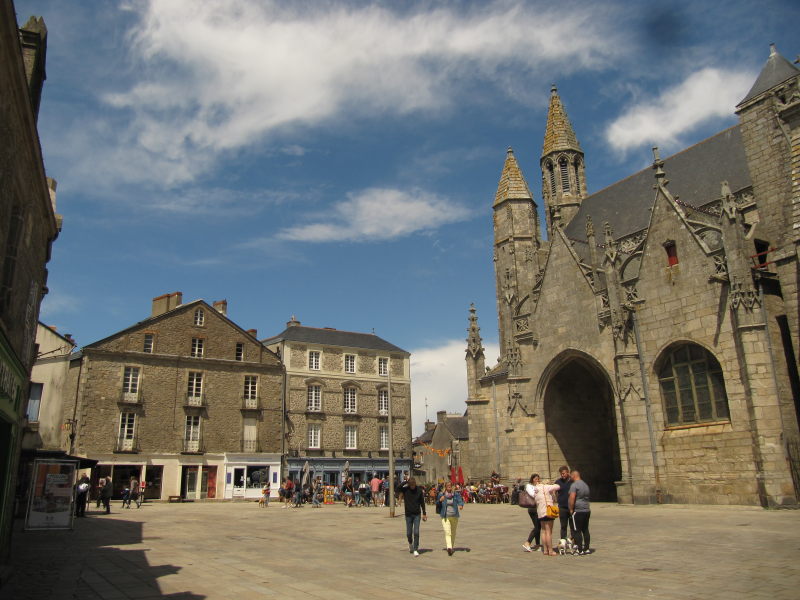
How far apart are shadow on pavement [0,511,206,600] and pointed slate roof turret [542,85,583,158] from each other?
94.0 feet

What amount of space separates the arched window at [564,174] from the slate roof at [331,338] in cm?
1560

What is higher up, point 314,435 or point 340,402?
point 340,402

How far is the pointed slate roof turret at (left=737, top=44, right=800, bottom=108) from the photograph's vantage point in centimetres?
1833

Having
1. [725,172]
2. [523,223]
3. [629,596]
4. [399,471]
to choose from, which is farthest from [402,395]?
[629,596]

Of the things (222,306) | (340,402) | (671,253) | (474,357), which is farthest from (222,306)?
(671,253)

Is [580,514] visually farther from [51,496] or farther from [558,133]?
[558,133]

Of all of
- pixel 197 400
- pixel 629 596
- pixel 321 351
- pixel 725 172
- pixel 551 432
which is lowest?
pixel 629 596

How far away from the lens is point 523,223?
93.9 ft

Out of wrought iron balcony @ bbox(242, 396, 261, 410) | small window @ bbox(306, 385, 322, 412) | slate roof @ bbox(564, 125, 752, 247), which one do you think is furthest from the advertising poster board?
small window @ bbox(306, 385, 322, 412)

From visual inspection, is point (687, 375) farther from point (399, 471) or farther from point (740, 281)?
point (399, 471)

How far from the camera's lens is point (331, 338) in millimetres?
40156

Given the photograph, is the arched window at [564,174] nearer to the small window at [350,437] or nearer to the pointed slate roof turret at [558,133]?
the pointed slate roof turret at [558,133]

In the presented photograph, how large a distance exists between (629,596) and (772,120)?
16549 mm

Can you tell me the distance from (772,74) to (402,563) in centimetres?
1850
